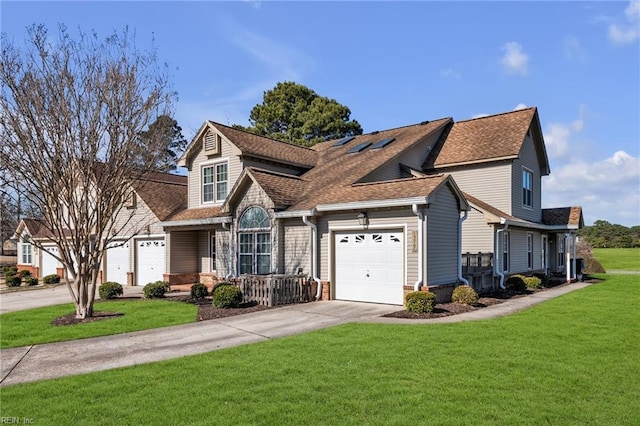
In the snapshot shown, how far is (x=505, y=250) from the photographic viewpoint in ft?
67.4

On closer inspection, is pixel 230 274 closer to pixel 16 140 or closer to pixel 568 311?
pixel 16 140

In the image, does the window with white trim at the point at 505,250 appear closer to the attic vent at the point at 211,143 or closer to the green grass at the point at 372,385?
the green grass at the point at 372,385

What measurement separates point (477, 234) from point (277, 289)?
31.6ft

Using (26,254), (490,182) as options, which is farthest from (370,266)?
(26,254)

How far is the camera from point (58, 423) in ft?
16.9

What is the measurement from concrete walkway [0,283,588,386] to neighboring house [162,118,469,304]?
5.24ft

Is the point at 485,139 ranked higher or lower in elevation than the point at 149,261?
higher

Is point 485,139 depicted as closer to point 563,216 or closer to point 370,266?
point 563,216

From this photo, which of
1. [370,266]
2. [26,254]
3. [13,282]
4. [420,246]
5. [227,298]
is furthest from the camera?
[26,254]

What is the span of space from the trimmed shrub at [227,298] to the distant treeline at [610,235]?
6280 cm

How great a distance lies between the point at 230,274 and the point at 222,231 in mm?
1952

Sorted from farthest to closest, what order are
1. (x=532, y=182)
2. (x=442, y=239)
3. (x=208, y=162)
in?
(x=532, y=182)
(x=208, y=162)
(x=442, y=239)

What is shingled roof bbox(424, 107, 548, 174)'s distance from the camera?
21391 millimetres

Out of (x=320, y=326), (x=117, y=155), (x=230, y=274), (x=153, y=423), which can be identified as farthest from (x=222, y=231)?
(x=153, y=423)
